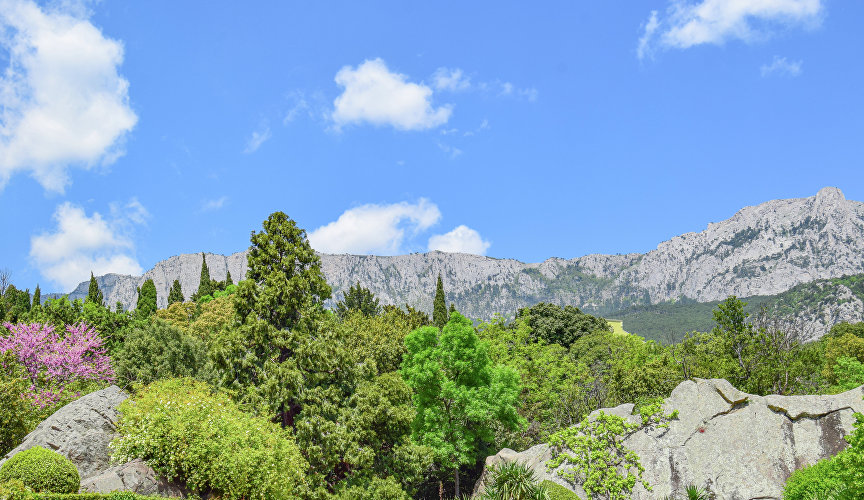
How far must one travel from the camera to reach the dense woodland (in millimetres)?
18234

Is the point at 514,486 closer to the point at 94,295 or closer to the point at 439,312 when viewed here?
the point at 439,312

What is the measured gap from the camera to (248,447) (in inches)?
692

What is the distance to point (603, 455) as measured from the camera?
22688mm

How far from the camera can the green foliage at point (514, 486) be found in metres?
21.5

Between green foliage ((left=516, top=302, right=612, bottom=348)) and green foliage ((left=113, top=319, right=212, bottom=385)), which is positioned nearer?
green foliage ((left=113, top=319, right=212, bottom=385))

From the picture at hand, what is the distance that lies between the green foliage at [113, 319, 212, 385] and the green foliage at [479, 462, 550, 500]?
24.4 m

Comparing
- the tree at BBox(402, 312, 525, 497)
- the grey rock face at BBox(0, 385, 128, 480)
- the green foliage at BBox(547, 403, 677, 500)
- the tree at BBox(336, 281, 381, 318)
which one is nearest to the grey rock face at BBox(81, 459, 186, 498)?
the grey rock face at BBox(0, 385, 128, 480)

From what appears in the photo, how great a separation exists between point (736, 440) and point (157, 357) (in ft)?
122

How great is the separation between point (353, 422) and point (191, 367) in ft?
70.5

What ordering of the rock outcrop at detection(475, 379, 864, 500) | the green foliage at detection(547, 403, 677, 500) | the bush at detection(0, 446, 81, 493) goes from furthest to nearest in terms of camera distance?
the green foliage at detection(547, 403, 677, 500)
the rock outcrop at detection(475, 379, 864, 500)
the bush at detection(0, 446, 81, 493)

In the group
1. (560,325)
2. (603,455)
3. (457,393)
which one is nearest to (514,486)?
(603,455)

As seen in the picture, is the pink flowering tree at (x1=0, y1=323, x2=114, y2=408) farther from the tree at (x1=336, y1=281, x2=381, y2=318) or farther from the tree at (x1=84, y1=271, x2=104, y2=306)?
the tree at (x1=84, y1=271, x2=104, y2=306)

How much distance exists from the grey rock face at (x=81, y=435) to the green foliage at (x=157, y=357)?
58.1ft

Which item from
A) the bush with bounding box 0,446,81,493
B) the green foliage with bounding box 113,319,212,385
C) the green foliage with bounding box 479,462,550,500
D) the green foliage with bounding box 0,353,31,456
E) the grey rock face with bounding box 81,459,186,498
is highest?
the green foliage with bounding box 113,319,212,385
